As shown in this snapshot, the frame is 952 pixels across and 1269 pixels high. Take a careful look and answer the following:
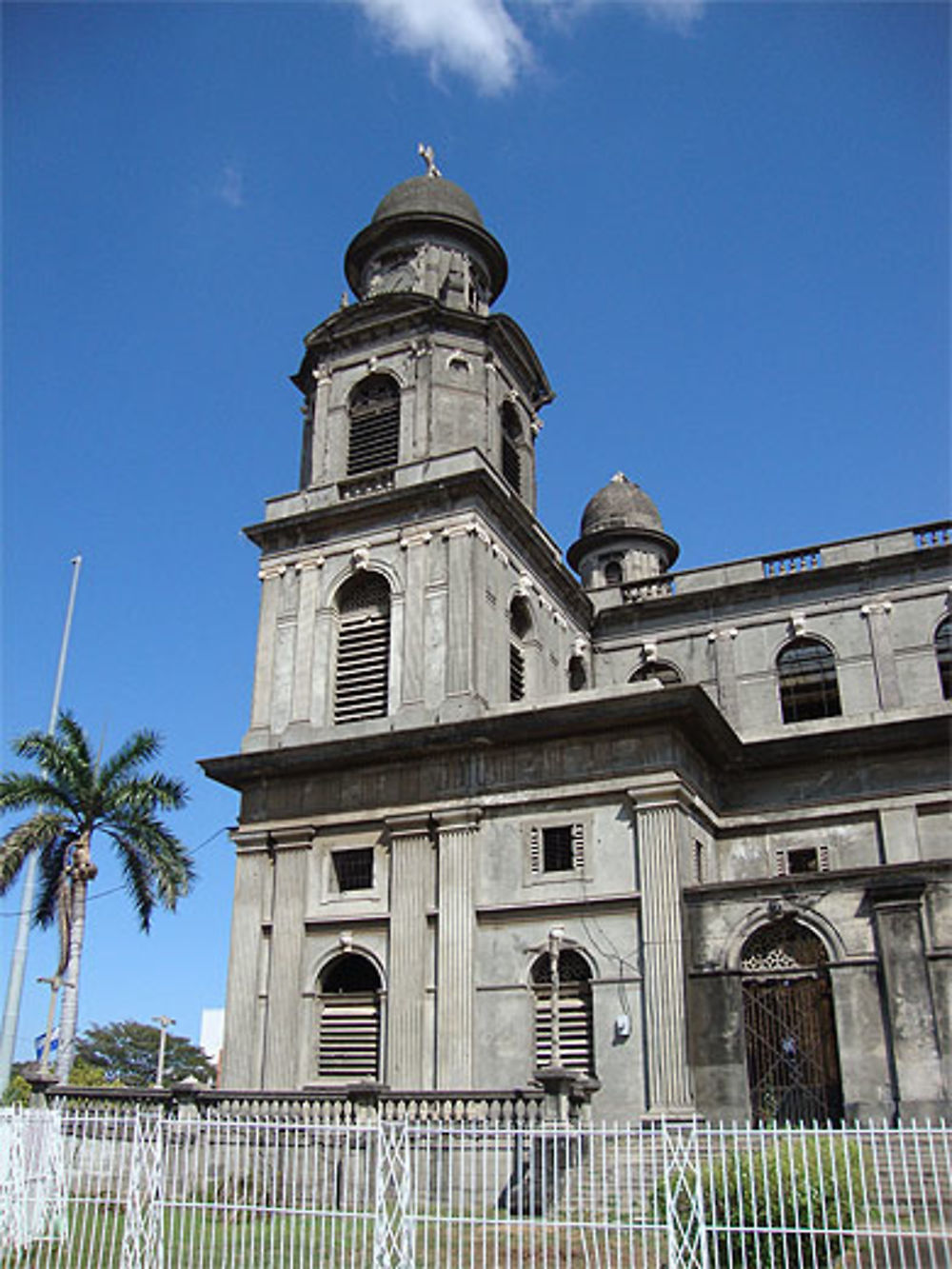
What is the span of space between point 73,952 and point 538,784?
12.5m

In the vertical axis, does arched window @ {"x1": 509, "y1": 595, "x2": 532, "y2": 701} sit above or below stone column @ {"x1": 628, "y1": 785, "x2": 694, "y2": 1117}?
above

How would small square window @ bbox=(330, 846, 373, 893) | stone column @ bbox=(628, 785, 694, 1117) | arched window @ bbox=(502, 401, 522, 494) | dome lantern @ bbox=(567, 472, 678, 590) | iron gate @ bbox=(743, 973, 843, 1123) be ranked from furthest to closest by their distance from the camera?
1. dome lantern @ bbox=(567, 472, 678, 590)
2. arched window @ bbox=(502, 401, 522, 494)
3. small square window @ bbox=(330, 846, 373, 893)
4. iron gate @ bbox=(743, 973, 843, 1123)
5. stone column @ bbox=(628, 785, 694, 1117)

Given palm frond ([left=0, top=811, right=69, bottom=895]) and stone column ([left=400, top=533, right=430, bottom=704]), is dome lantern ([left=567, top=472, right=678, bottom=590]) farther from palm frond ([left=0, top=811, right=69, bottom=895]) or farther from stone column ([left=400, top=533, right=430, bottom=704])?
palm frond ([left=0, top=811, right=69, bottom=895])

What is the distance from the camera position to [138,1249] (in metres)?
12.1

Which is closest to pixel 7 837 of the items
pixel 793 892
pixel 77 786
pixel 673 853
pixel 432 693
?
pixel 77 786

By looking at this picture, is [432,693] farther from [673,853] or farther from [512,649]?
[673,853]

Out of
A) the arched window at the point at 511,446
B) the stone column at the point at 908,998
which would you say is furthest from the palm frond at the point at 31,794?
the stone column at the point at 908,998

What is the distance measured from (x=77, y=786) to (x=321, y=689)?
7.65 m

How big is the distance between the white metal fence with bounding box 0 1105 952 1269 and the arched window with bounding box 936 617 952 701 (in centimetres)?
1280

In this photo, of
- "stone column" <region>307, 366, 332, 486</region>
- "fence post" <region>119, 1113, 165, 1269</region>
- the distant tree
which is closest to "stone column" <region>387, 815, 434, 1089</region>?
"fence post" <region>119, 1113, 165, 1269</region>

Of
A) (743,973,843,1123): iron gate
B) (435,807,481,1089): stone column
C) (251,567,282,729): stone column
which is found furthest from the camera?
(251,567,282,729): stone column

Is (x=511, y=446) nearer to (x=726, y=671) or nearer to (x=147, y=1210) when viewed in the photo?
(x=726, y=671)

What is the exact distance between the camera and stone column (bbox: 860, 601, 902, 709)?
26938 mm

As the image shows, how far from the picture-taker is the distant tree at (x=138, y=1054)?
7481cm
